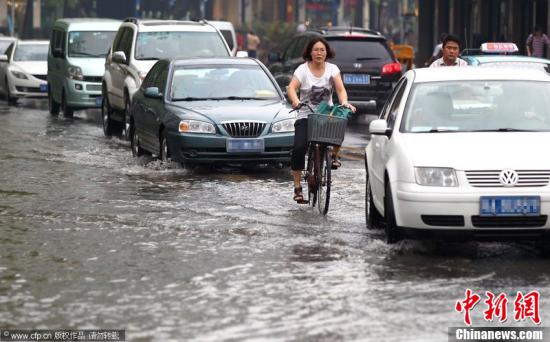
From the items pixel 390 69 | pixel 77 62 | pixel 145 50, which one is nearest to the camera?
pixel 145 50

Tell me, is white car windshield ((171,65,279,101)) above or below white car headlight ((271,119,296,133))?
above

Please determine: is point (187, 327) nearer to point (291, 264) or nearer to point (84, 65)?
point (291, 264)

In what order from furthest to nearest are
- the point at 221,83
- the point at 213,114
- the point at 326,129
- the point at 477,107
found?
the point at 221,83 → the point at 213,114 → the point at 326,129 → the point at 477,107

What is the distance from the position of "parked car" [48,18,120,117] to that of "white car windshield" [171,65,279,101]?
920cm

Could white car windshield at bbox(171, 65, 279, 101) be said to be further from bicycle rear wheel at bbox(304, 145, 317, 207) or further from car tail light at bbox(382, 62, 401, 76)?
car tail light at bbox(382, 62, 401, 76)

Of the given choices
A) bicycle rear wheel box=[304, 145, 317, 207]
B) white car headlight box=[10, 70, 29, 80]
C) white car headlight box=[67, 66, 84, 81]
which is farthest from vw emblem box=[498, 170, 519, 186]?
white car headlight box=[10, 70, 29, 80]

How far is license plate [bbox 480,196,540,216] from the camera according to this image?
33.2 ft

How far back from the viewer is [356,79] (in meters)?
26.8

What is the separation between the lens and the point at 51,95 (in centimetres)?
2919

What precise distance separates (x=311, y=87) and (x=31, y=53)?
2113 cm

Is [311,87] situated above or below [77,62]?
above

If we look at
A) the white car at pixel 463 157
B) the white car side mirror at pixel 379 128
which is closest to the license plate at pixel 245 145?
the white car at pixel 463 157

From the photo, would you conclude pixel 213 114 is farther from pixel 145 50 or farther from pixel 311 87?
pixel 145 50

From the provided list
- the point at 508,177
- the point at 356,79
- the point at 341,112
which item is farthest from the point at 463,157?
the point at 356,79
